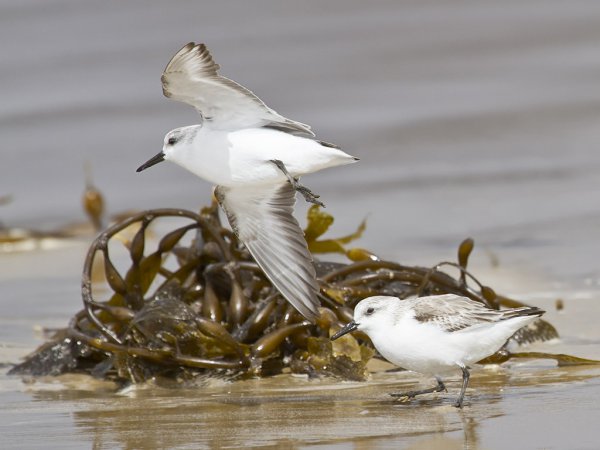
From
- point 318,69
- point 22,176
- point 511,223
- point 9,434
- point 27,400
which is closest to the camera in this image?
point 9,434

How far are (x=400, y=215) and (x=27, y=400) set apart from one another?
13.9ft

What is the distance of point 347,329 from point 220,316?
747mm

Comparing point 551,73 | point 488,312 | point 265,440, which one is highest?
point 551,73

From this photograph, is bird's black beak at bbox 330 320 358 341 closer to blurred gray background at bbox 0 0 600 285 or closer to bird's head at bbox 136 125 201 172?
bird's head at bbox 136 125 201 172

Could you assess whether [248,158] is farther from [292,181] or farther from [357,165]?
[357,165]

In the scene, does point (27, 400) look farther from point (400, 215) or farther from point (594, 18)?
point (594, 18)

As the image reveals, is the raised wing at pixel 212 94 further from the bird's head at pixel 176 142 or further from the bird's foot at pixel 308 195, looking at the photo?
the bird's foot at pixel 308 195

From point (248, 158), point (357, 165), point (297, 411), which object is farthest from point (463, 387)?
point (357, 165)

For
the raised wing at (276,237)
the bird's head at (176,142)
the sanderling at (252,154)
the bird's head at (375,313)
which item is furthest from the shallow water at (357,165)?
the bird's head at (176,142)

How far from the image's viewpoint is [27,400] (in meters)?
4.62

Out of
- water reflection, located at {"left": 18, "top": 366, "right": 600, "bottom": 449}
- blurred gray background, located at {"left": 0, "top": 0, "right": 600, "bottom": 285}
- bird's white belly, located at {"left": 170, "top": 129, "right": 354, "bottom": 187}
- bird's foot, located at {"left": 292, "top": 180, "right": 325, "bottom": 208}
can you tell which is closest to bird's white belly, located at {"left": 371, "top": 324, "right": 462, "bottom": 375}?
water reflection, located at {"left": 18, "top": 366, "right": 600, "bottom": 449}

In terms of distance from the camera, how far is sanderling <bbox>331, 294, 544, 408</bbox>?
4.14 metres

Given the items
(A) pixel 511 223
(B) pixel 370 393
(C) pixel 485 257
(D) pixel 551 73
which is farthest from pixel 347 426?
(D) pixel 551 73

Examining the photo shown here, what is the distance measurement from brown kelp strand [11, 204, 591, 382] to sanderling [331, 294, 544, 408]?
0.44 m
